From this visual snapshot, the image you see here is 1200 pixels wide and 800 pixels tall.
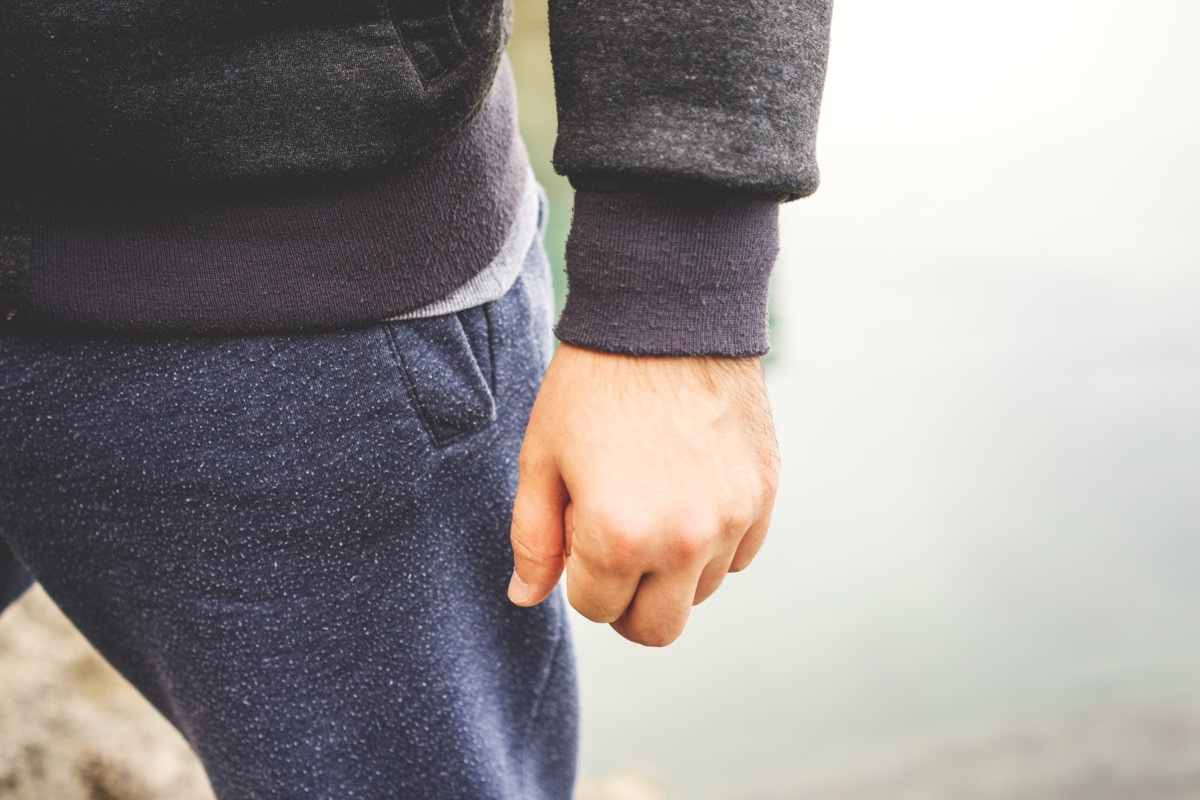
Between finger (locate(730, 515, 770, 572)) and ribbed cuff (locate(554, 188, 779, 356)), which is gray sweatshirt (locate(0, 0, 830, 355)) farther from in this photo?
finger (locate(730, 515, 770, 572))

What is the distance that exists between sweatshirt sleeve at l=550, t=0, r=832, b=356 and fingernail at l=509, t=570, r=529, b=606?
0.53 ft

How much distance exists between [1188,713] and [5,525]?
3.21 metres

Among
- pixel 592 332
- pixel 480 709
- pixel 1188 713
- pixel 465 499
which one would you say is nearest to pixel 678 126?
pixel 592 332

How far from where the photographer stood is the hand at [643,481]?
0.47 m

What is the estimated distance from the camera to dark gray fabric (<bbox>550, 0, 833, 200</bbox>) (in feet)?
1.50

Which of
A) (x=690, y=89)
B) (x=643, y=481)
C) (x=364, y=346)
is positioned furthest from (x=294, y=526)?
(x=690, y=89)

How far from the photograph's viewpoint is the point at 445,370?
0.55 meters

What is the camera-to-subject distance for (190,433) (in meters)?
0.52

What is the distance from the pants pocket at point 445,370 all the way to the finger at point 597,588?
0.12m

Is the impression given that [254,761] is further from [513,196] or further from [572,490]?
[513,196]

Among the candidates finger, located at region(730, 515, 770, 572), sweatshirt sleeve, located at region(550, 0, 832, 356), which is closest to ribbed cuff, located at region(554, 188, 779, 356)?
sweatshirt sleeve, located at region(550, 0, 832, 356)

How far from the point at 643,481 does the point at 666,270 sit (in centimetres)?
12

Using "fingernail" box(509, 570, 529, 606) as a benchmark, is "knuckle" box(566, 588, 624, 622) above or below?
above

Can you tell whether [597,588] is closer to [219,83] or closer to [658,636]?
[658,636]
